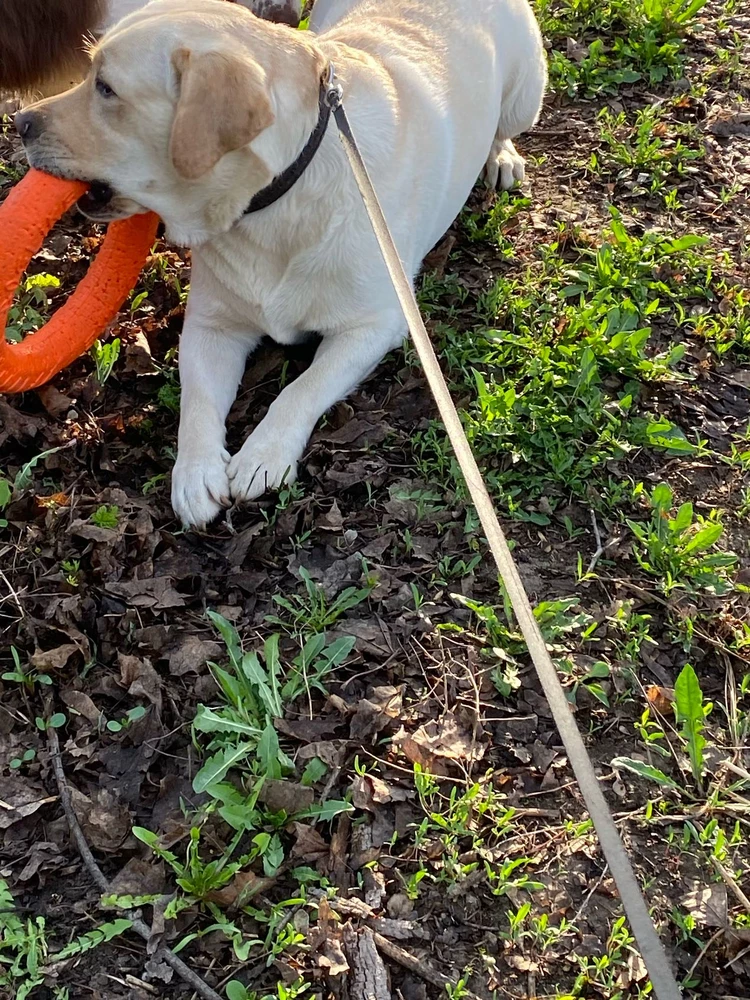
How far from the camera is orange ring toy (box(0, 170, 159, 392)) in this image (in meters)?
2.41

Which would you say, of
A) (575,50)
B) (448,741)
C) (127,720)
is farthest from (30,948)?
(575,50)

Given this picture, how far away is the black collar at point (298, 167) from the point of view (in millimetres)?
2400

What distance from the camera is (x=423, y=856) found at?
1853 mm

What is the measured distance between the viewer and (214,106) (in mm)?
2148

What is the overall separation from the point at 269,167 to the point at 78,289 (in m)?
0.80

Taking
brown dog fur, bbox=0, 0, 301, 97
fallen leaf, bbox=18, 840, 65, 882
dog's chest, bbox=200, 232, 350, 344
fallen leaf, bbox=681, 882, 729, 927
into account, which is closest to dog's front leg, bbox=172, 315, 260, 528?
dog's chest, bbox=200, 232, 350, 344

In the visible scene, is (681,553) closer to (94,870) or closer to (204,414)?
(204,414)

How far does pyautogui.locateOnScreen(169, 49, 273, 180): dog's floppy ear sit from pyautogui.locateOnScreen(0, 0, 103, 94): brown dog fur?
174 centimetres

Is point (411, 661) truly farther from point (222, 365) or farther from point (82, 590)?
point (222, 365)

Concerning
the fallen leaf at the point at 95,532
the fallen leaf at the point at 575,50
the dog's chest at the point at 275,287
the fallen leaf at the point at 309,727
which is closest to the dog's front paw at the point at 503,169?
the fallen leaf at the point at 575,50

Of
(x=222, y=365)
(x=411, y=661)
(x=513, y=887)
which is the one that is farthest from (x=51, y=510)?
(x=513, y=887)

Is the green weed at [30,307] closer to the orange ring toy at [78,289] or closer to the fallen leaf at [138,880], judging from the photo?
the orange ring toy at [78,289]

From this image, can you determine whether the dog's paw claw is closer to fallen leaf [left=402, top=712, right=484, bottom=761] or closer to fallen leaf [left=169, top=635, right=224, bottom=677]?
fallen leaf [left=169, top=635, right=224, bottom=677]

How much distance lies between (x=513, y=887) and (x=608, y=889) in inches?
7.7
